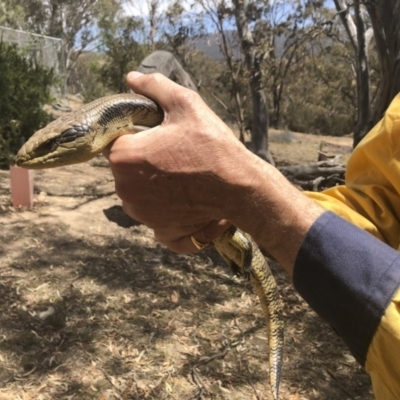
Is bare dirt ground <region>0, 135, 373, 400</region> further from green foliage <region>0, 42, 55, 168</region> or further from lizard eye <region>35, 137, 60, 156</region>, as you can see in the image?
green foliage <region>0, 42, 55, 168</region>

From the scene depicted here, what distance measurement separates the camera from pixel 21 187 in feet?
19.7

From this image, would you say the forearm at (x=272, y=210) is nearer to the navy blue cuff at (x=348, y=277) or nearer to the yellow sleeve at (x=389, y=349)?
the navy blue cuff at (x=348, y=277)

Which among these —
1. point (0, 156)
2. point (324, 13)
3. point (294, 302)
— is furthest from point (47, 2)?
point (294, 302)

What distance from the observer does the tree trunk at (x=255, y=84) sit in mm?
10312

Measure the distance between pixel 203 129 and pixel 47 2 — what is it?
105 feet

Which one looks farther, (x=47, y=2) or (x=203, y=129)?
(x=47, y=2)

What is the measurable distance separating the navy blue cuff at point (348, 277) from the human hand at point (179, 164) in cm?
26

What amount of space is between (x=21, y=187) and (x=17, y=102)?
3016 mm

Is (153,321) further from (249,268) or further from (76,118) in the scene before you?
(76,118)

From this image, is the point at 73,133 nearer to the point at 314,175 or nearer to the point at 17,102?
the point at 314,175

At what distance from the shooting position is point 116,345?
3555 millimetres

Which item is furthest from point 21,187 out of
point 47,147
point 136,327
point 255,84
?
point 255,84

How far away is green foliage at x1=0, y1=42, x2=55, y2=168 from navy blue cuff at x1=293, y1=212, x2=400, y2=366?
7565mm

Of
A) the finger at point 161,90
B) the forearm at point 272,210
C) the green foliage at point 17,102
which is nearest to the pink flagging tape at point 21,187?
the green foliage at point 17,102
